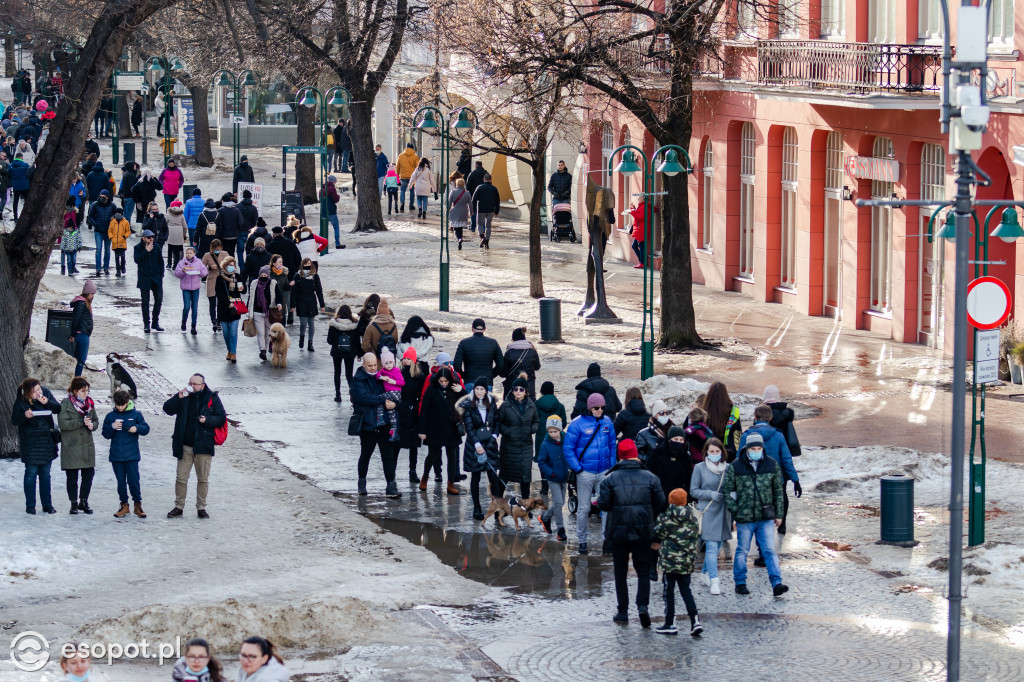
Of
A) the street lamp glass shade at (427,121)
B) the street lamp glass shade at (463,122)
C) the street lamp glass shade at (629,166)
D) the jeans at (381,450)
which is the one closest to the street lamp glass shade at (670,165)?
the street lamp glass shade at (629,166)

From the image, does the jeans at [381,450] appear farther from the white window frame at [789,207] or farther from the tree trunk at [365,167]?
the tree trunk at [365,167]

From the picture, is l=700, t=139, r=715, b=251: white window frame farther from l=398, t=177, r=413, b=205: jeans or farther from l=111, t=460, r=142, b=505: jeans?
l=111, t=460, r=142, b=505: jeans

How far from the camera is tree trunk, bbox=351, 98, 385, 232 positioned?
3909 centimetres

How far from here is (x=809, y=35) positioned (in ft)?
98.2

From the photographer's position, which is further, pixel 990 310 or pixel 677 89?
pixel 677 89

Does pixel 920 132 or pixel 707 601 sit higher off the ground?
pixel 920 132

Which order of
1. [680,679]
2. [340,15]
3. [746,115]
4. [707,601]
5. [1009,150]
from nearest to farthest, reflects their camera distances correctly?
[680,679] < [707,601] < [1009,150] < [746,115] < [340,15]

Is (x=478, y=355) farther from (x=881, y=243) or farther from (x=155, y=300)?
(x=881, y=243)

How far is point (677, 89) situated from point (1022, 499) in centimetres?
1119

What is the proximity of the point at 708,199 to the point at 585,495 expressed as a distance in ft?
68.3

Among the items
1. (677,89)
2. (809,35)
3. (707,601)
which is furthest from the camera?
(809,35)

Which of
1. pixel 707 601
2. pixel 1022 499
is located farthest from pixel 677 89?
pixel 707 601

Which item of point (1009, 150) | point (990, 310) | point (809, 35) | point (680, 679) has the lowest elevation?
point (680, 679)

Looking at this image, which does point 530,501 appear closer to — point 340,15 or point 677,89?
point 677,89
